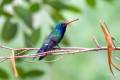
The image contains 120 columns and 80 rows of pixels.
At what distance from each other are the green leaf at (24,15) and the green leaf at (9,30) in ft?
0.18

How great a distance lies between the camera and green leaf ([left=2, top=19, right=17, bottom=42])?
1853mm

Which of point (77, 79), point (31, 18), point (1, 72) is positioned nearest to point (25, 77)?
point (1, 72)

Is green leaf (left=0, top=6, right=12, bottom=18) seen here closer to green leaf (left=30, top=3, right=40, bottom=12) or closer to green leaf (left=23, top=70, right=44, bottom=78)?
green leaf (left=30, top=3, right=40, bottom=12)

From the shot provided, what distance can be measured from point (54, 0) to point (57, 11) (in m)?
0.05

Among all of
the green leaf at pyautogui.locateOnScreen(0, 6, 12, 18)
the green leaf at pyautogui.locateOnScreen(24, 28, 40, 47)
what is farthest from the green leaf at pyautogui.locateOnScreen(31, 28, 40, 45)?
the green leaf at pyautogui.locateOnScreen(0, 6, 12, 18)

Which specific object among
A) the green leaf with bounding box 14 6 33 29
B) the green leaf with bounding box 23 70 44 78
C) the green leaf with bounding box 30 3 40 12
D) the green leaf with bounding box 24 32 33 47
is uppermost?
the green leaf with bounding box 30 3 40 12

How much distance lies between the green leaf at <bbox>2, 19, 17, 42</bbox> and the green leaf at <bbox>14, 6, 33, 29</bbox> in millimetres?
56

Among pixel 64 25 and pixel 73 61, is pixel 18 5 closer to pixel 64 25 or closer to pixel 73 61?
pixel 64 25

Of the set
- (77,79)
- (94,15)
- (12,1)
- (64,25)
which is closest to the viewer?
(64,25)

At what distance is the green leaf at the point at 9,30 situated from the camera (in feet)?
6.08

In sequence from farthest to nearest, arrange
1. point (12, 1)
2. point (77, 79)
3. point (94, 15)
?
point (94, 15), point (77, 79), point (12, 1)

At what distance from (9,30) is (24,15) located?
93 millimetres

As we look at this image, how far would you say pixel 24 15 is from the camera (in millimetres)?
1825

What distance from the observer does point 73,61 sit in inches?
150
